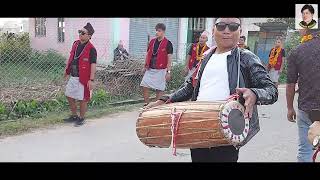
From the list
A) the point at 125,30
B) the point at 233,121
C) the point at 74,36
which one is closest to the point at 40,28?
the point at 74,36

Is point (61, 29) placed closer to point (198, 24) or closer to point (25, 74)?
point (198, 24)

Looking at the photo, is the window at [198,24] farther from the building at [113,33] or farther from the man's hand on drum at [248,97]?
the man's hand on drum at [248,97]

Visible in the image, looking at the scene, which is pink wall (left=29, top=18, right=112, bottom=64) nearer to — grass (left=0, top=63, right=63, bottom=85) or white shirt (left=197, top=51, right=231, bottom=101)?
grass (left=0, top=63, right=63, bottom=85)

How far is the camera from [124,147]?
5445 millimetres

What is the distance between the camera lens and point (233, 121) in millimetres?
2412

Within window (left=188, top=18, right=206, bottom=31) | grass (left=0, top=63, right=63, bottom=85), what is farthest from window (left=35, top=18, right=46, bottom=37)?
grass (left=0, top=63, right=63, bottom=85)

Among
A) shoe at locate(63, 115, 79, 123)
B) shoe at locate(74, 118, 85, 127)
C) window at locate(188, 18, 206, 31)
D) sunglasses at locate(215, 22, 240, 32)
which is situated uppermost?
sunglasses at locate(215, 22, 240, 32)

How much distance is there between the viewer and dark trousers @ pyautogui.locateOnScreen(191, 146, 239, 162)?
268cm

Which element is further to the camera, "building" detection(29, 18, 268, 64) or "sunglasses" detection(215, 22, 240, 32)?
"building" detection(29, 18, 268, 64)

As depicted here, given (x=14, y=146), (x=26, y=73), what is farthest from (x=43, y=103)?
(x=14, y=146)

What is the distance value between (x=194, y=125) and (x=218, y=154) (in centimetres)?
28

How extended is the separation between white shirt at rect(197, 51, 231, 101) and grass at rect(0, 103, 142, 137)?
3847mm

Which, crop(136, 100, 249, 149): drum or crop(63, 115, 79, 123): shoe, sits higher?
crop(136, 100, 249, 149): drum
